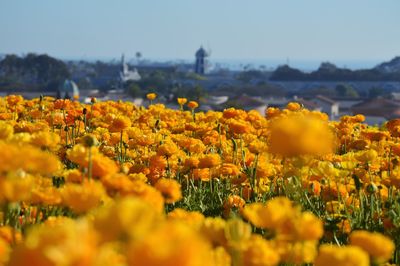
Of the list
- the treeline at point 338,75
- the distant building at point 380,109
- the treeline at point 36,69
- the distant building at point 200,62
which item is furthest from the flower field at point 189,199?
the distant building at point 200,62

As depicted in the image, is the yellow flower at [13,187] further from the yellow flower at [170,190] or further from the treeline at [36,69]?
the treeline at [36,69]

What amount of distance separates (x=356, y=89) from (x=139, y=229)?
290 feet

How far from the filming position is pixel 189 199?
2801 millimetres

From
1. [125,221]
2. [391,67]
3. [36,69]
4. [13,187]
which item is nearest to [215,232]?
[13,187]

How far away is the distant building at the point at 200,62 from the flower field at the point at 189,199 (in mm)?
124622

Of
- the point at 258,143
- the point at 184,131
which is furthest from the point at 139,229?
the point at 184,131

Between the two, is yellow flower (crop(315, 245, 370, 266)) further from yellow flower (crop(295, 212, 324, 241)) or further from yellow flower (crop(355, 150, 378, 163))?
yellow flower (crop(355, 150, 378, 163))

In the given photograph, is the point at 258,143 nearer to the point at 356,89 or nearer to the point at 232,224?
the point at 232,224

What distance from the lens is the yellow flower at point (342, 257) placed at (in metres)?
1.07

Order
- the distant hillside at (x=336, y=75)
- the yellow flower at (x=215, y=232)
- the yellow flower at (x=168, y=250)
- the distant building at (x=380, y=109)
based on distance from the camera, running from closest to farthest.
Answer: the yellow flower at (x=168, y=250), the yellow flower at (x=215, y=232), the distant building at (x=380, y=109), the distant hillside at (x=336, y=75)

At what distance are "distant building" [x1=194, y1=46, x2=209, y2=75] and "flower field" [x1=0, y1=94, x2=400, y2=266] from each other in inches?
4906

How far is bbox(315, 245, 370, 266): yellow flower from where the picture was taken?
1071mm

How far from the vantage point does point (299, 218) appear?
4.31ft

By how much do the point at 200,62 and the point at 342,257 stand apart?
13041 cm
